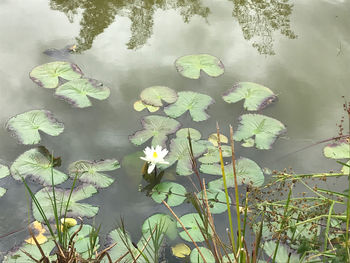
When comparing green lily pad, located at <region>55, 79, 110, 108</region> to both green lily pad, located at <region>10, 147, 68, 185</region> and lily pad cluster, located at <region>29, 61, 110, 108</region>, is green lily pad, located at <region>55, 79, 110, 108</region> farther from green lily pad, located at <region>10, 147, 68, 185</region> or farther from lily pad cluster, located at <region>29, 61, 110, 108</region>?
green lily pad, located at <region>10, 147, 68, 185</region>

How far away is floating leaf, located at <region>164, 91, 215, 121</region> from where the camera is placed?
2540 mm

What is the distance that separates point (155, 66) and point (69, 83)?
0.63m

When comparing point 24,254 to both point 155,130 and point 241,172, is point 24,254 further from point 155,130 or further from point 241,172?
point 241,172

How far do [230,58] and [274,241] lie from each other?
Answer: 1574 millimetres

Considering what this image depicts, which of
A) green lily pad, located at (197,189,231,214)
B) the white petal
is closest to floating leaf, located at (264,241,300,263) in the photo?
green lily pad, located at (197,189,231,214)

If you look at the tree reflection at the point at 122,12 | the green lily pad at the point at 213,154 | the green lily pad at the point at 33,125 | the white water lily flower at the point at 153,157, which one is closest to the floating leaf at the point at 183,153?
the green lily pad at the point at 213,154

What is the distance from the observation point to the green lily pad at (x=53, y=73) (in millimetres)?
2678

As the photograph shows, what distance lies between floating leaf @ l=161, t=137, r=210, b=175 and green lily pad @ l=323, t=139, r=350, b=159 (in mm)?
722

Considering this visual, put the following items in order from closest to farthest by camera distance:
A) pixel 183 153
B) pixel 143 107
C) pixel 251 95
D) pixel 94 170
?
pixel 94 170 → pixel 183 153 → pixel 143 107 → pixel 251 95

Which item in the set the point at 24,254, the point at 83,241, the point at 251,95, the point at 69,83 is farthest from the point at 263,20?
the point at 24,254

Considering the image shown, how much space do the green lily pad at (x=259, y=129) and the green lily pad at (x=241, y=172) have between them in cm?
18

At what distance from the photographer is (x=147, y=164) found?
7.24 ft

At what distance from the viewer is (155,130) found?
241cm

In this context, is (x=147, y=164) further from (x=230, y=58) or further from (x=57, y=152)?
(x=230, y=58)
